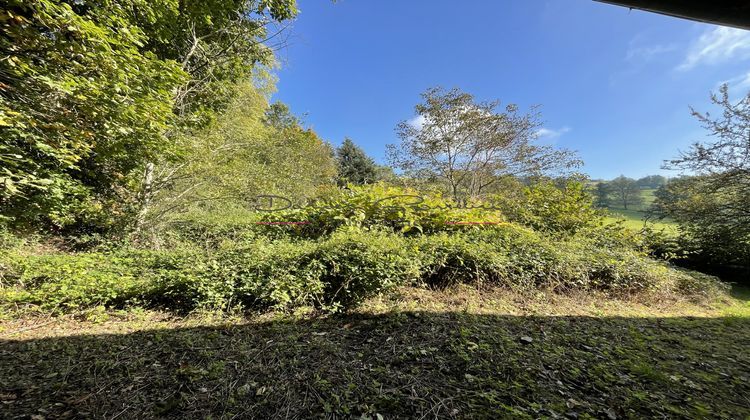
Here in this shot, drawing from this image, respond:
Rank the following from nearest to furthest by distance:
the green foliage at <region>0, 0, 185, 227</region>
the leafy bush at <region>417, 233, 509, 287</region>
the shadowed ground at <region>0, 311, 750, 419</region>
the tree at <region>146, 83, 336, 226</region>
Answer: the shadowed ground at <region>0, 311, 750, 419</region> → the green foliage at <region>0, 0, 185, 227</region> → the leafy bush at <region>417, 233, 509, 287</region> → the tree at <region>146, 83, 336, 226</region>

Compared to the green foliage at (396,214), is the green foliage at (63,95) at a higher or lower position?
higher

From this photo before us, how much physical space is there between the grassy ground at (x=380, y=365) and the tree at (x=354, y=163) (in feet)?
62.7

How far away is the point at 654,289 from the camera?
3736 mm

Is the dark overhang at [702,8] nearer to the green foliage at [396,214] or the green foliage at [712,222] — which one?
the green foliage at [396,214]

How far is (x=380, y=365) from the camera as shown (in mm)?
1876

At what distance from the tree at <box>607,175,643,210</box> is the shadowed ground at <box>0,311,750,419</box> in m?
21.6

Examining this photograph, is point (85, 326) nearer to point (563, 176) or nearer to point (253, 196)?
point (253, 196)

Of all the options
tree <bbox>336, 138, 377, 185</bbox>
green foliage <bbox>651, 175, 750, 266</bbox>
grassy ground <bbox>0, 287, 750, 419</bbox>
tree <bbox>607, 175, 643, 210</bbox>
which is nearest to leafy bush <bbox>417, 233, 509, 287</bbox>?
grassy ground <bbox>0, 287, 750, 419</bbox>

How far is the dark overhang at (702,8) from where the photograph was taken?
104 cm

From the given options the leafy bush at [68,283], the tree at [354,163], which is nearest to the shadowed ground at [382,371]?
the leafy bush at [68,283]

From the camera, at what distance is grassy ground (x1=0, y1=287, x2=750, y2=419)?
1478 millimetres

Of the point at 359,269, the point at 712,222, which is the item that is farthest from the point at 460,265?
the point at 712,222

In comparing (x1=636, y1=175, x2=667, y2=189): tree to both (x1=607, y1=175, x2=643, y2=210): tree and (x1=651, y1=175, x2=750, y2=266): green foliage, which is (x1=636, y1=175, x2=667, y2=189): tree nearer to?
(x1=607, y1=175, x2=643, y2=210): tree

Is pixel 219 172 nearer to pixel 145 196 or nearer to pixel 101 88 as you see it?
pixel 145 196
